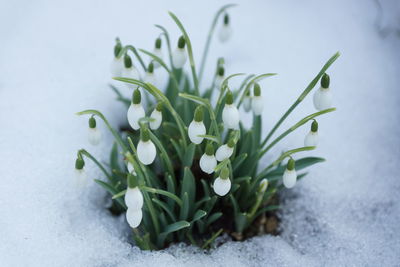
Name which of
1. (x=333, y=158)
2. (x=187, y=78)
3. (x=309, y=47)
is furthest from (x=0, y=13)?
(x=333, y=158)

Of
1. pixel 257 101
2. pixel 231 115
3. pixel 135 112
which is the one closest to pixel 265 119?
pixel 257 101

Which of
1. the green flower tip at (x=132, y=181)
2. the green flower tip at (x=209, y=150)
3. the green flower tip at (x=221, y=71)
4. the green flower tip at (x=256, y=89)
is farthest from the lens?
the green flower tip at (x=221, y=71)

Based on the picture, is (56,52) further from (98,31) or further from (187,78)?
(187,78)

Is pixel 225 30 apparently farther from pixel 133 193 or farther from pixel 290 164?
pixel 133 193

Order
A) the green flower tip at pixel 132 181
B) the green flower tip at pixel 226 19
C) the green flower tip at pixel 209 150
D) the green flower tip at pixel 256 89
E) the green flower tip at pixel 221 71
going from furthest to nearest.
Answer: the green flower tip at pixel 226 19 < the green flower tip at pixel 221 71 < the green flower tip at pixel 256 89 < the green flower tip at pixel 209 150 < the green flower tip at pixel 132 181

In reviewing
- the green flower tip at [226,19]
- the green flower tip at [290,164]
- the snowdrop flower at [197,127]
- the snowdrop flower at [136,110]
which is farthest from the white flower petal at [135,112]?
the green flower tip at [226,19]

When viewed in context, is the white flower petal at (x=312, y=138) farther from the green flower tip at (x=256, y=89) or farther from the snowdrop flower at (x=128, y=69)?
the snowdrop flower at (x=128, y=69)

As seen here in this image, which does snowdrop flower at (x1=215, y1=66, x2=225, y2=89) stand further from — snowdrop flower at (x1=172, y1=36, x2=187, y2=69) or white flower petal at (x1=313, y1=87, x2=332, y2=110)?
white flower petal at (x1=313, y1=87, x2=332, y2=110)

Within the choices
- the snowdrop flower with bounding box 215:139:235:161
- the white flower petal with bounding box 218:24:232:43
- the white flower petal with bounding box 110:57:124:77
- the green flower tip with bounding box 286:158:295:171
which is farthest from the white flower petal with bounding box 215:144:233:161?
the white flower petal with bounding box 218:24:232:43
